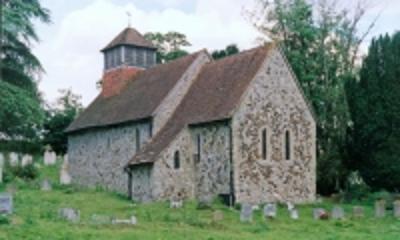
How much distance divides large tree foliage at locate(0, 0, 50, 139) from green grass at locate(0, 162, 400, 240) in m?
4.22

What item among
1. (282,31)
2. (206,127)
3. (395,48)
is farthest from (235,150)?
(282,31)

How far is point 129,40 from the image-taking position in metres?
47.7

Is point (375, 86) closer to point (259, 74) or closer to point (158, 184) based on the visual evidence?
point (259, 74)

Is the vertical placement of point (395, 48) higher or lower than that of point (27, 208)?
higher

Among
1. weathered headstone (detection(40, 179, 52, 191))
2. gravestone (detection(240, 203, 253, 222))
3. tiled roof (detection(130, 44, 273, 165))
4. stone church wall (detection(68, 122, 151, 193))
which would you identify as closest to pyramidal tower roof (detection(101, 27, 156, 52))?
stone church wall (detection(68, 122, 151, 193))

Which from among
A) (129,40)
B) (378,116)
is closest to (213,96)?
(378,116)

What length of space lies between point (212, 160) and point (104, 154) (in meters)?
10.00

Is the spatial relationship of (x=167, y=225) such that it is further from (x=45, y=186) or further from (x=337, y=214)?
(x=45, y=186)

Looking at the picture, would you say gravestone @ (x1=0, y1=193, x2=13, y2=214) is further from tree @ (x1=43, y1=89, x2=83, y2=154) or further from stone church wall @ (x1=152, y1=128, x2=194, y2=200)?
tree @ (x1=43, y1=89, x2=83, y2=154)

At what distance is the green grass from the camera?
22.1m

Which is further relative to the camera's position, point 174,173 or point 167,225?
point 174,173

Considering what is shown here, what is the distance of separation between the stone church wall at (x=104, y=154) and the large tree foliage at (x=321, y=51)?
42.3ft

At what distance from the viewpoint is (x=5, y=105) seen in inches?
1455

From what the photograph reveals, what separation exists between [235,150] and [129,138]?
8413mm
